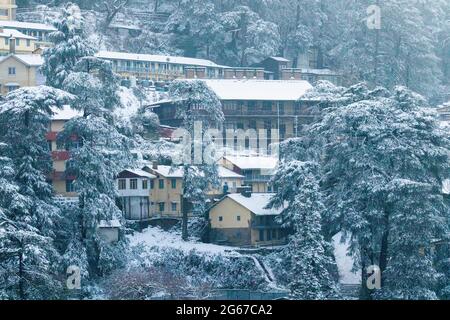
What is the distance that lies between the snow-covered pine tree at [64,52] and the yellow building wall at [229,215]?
52.3ft

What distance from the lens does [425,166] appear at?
6109cm

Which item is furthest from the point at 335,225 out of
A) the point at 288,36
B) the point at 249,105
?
the point at 288,36

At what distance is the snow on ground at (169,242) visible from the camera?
200 ft

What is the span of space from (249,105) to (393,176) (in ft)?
84.0

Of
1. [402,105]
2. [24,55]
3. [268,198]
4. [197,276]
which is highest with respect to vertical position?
[24,55]

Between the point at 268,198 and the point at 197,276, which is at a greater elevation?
the point at 268,198

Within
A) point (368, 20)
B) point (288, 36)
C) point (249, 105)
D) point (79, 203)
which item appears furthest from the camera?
point (288, 36)

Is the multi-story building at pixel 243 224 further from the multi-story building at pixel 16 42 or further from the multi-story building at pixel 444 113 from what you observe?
the multi-story building at pixel 16 42

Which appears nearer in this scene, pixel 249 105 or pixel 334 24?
pixel 249 105

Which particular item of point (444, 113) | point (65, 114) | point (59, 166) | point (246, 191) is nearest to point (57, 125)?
point (65, 114)

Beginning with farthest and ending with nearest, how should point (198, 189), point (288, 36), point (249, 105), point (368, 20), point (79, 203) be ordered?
point (288, 36) → point (368, 20) → point (249, 105) → point (198, 189) → point (79, 203)

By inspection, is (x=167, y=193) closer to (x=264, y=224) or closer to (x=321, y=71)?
(x=264, y=224)

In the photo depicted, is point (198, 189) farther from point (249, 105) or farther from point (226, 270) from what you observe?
point (249, 105)

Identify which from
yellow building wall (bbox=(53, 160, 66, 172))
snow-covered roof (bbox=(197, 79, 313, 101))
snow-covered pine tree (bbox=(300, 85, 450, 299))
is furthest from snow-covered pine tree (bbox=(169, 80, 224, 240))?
snow-covered roof (bbox=(197, 79, 313, 101))
